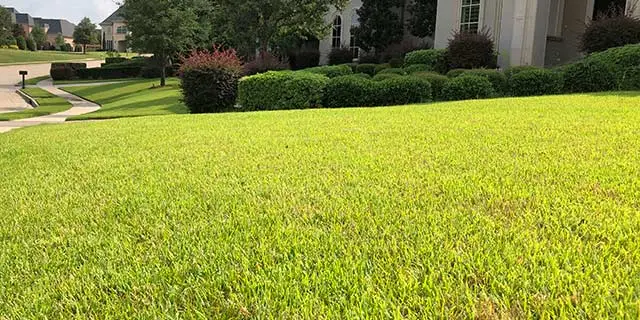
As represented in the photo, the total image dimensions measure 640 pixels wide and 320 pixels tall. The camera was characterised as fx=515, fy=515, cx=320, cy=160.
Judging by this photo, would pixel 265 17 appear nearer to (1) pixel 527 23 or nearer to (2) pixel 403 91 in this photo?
(1) pixel 527 23

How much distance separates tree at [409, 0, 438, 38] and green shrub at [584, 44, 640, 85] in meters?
11.4

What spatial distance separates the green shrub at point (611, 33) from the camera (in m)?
13.0

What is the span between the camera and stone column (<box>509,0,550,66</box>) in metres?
15.8

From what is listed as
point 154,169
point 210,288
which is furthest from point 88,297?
point 154,169

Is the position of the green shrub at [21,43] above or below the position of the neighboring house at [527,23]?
above

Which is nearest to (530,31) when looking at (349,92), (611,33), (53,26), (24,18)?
(611,33)

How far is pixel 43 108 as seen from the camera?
63.7 ft

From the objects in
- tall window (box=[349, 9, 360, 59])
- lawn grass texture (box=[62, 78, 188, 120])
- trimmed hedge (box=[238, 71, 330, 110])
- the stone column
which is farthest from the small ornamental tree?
tall window (box=[349, 9, 360, 59])

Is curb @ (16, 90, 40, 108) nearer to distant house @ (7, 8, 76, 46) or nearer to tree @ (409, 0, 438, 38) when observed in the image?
tree @ (409, 0, 438, 38)

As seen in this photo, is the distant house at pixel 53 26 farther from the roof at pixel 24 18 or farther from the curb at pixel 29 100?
the curb at pixel 29 100

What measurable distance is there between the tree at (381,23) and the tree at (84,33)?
79.8 meters

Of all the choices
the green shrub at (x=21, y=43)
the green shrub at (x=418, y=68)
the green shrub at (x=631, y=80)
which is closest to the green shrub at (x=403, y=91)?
the green shrub at (x=631, y=80)

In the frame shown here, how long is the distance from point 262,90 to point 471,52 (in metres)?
6.89

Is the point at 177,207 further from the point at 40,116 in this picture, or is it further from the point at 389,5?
the point at 389,5
